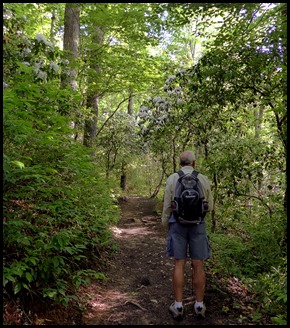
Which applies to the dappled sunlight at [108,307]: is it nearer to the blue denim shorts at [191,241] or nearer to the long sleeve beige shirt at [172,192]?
the blue denim shorts at [191,241]

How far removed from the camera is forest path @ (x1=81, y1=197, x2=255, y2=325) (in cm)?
370

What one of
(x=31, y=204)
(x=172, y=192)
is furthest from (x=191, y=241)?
(x=31, y=204)

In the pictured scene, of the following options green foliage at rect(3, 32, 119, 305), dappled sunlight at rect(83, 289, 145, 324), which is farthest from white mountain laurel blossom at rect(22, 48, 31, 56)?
dappled sunlight at rect(83, 289, 145, 324)

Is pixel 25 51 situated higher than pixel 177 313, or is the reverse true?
pixel 25 51

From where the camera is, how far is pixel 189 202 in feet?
11.6

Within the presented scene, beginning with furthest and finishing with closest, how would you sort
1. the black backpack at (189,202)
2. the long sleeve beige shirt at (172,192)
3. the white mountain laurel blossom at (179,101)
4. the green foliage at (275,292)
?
1. the white mountain laurel blossom at (179,101)
2. the long sleeve beige shirt at (172,192)
3. the black backpack at (189,202)
4. the green foliage at (275,292)

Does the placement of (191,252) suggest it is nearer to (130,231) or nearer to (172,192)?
(172,192)

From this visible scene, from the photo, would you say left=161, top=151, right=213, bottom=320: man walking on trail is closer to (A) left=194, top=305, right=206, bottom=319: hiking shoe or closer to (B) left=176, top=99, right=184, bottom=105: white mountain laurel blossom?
(A) left=194, top=305, right=206, bottom=319: hiking shoe

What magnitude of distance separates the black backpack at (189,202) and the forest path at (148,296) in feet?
4.23

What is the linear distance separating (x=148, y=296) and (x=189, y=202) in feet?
6.48

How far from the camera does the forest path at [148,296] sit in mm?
3703

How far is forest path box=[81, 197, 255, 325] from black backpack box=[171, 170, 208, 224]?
1.29 meters

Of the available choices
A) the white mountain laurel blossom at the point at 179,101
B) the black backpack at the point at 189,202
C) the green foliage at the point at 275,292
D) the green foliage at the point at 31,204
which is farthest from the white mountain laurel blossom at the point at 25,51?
the green foliage at the point at 275,292

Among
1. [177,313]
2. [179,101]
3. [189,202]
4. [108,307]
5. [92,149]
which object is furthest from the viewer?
[179,101]
